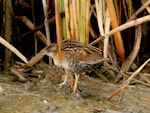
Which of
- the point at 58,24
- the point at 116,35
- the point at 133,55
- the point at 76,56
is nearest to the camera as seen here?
the point at 76,56

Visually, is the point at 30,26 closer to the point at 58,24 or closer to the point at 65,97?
the point at 58,24

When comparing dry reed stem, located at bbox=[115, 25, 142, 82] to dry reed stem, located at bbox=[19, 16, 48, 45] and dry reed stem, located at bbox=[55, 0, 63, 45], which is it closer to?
dry reed stem, located at bbox=[55, 0, 63, 45]

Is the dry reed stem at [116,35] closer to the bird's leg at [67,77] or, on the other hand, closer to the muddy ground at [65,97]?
the muddy ground at [65,97]

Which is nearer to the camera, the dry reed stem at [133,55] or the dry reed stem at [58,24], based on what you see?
the dry reed stem at [58,24]

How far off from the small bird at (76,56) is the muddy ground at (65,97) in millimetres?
212

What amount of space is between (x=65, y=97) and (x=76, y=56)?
411mm

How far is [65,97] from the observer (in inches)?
167

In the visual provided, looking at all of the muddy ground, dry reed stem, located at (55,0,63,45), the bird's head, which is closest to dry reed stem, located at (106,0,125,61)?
the muddy ground

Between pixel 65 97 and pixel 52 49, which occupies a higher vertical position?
pixel 52 49

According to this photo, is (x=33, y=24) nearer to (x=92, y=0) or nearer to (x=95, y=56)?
(x=92, y=0)

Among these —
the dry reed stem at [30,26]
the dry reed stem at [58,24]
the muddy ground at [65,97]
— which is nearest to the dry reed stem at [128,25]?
the dry reed stem at [58,24]

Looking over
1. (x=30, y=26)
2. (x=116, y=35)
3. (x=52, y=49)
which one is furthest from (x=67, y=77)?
(x=30, y=26)

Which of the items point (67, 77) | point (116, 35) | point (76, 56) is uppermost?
point (116, 35)

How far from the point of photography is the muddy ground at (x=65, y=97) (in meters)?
3.98
